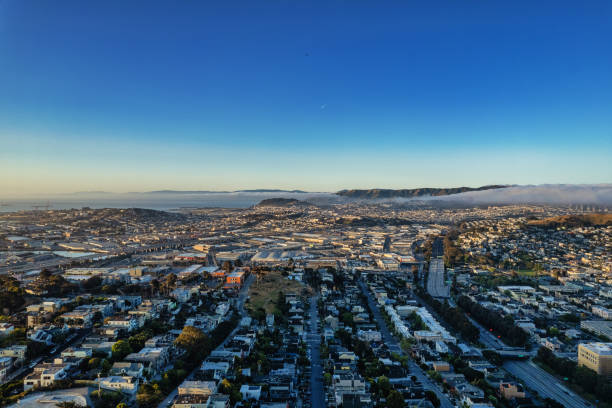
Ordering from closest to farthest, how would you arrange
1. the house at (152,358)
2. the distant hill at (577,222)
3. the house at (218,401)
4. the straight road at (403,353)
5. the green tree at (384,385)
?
the house at (218,401) → the green tree at (384,385) → the straight road at (403,353) → the house at (152,358) → the distant hill at (577,222)

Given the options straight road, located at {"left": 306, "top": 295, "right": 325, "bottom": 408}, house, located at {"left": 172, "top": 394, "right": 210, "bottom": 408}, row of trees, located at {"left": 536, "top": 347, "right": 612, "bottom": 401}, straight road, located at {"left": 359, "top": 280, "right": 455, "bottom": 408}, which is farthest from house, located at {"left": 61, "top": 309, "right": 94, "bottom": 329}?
row of trees, located at {"left": 536, "top": 347, "right": 612, "bottom": 401}

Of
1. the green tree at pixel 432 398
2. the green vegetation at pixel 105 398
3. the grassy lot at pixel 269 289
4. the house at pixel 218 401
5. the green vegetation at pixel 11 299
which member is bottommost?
the green tree at pixel 432 398

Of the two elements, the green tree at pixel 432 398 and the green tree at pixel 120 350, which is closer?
the green tree at pixel 432 398

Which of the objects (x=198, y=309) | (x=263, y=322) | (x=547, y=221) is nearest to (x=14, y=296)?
(x=198, y=309)

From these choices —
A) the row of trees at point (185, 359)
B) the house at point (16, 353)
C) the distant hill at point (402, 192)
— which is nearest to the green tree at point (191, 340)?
the row of trees at point (185, 359)

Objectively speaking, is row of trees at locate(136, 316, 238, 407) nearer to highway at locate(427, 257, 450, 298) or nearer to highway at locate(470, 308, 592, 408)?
highway at locate(470, 308, 592, 408)

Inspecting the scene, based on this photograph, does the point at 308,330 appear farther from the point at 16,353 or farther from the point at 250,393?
the point at 16,353

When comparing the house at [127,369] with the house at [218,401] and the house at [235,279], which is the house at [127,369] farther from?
the house at [235,279]

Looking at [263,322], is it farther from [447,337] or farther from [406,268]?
[406,268]
